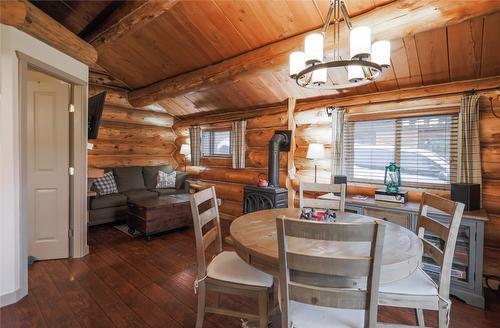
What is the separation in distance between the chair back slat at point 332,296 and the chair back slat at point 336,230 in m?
0.25

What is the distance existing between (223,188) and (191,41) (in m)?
2.68

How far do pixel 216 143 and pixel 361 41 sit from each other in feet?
13.6

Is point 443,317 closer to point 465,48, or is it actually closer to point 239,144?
point 465,48

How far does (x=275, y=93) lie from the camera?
405 cm

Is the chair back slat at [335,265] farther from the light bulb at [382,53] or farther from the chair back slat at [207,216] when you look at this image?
the light bulb at [382,53]

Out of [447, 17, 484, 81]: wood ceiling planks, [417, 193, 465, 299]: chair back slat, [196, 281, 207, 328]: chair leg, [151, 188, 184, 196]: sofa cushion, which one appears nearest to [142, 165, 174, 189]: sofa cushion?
[151, 188, 184, 196]: sofa cushion

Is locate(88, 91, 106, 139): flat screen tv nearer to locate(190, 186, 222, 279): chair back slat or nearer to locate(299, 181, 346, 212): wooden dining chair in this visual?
locate(190, 186, 222, 279): chair back slat

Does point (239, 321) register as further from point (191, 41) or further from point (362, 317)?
point (191, 41)

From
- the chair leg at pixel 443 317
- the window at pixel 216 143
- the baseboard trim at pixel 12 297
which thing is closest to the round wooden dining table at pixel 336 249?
the chair leg at pixel 443 317

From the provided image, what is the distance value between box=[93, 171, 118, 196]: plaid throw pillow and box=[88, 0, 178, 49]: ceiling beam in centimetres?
219

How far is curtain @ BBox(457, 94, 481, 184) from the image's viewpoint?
258 cm

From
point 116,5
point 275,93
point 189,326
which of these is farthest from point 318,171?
point 116,5

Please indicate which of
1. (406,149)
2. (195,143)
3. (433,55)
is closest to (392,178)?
(406,149)

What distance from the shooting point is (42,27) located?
100 inches
